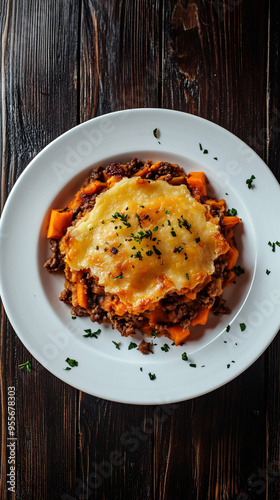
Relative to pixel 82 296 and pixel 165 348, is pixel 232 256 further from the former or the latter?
pixel 82 296

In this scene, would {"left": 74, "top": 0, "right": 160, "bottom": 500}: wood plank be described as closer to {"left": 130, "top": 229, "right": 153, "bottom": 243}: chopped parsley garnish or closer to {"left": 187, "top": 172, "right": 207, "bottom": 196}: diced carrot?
{"left": 187, "top": 172, "right": 207, "bottom": 196}: diced carrot

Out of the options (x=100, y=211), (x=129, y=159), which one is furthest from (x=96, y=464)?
(x=129, y=159)

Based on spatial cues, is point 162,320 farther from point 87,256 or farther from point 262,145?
point 262,145

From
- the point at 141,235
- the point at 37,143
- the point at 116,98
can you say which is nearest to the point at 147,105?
the point at 116,98

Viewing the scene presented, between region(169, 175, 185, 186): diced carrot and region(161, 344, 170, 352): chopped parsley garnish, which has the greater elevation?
region(169, 175, 185, 186): diced carrot

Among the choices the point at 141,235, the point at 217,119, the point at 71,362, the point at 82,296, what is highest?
the point at 217,119

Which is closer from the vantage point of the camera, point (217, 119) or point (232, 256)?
point (232, 256)

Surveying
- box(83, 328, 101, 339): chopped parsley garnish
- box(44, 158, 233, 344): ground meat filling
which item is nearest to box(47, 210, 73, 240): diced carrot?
box(44, 158, 233, 344): ground meat filling
